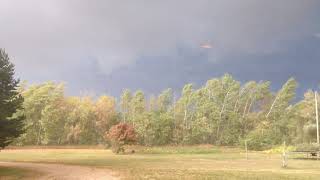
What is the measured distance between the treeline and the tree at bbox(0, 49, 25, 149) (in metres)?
52.0

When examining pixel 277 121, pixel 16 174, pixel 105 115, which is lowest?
pixel 16 174

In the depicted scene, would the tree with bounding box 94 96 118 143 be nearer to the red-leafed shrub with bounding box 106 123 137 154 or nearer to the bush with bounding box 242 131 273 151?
the bush with bounding box 242 131 273 151

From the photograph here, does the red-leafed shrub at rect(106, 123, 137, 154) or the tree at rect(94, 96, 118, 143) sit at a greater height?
the tree at rect(94, 96, 118, 143)

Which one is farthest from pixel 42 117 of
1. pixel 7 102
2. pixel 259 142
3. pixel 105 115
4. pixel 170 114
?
pixel 7 102

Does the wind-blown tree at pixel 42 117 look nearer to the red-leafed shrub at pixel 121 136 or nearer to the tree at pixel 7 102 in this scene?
the red-leafed shrub at pixel 121 136

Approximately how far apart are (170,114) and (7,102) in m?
65.8

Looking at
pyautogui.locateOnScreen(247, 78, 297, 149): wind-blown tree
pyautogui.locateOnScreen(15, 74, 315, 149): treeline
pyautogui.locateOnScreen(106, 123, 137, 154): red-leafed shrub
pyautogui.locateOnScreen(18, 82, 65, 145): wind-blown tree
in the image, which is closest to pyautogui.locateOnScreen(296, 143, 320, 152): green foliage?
pyautogui.locateOnScreen(106, 123, 137, 154): red-leafed shrub

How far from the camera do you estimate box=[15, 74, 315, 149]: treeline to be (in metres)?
92.1

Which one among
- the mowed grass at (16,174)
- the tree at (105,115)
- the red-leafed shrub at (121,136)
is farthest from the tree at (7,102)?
the tree at (105,115)

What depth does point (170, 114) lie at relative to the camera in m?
99.7

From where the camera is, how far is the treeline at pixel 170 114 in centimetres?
9212

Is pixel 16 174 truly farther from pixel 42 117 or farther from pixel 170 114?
pixel 170 114

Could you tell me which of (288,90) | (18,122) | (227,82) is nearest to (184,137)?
(227,82)

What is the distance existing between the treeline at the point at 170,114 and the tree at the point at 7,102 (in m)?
52.0
